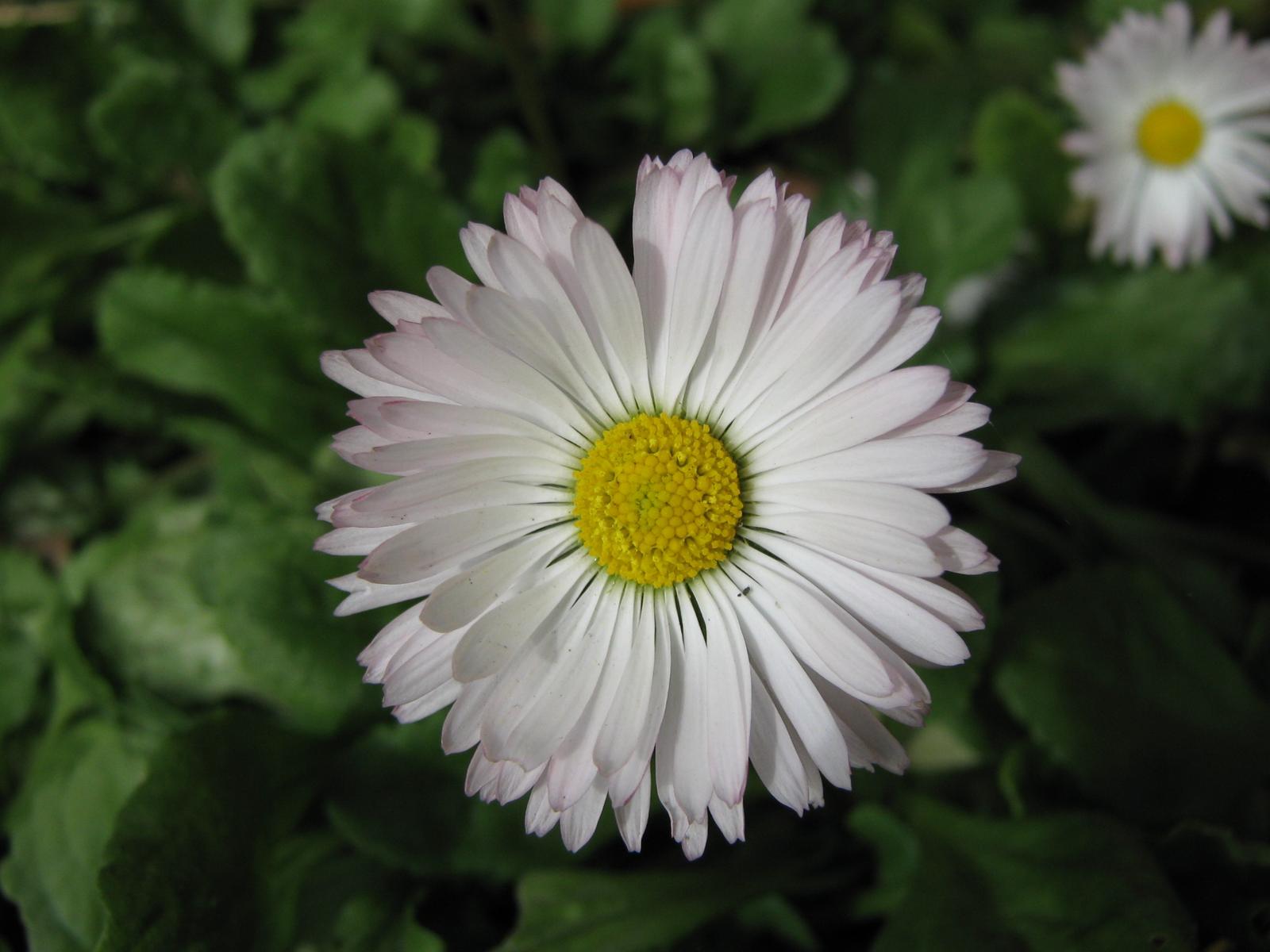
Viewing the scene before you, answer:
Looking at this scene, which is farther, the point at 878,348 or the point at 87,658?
the point at 87,658

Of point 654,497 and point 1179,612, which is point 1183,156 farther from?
point 654,497

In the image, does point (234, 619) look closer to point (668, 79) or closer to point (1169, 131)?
point (668, 79)

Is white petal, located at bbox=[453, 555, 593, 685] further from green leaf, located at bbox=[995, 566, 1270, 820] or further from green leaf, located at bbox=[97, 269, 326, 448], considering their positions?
green leaf, located at bbox=[97, 269, 326, 448]

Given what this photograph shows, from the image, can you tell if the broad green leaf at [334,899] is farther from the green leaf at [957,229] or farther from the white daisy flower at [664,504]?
the green leaf at [957,229]

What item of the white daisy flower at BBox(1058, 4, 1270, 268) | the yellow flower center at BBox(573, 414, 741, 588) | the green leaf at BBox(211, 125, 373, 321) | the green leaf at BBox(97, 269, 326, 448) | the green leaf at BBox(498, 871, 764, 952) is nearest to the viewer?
the yellow flower center at BBox(573, 414, 741, 588)

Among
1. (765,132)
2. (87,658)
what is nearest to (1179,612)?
(765,132)

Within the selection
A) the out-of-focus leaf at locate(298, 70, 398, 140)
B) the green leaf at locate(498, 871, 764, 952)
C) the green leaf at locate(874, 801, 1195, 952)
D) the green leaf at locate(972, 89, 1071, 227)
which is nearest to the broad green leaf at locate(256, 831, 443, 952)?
the green leaf at locate(498, 871, 764, 952)
